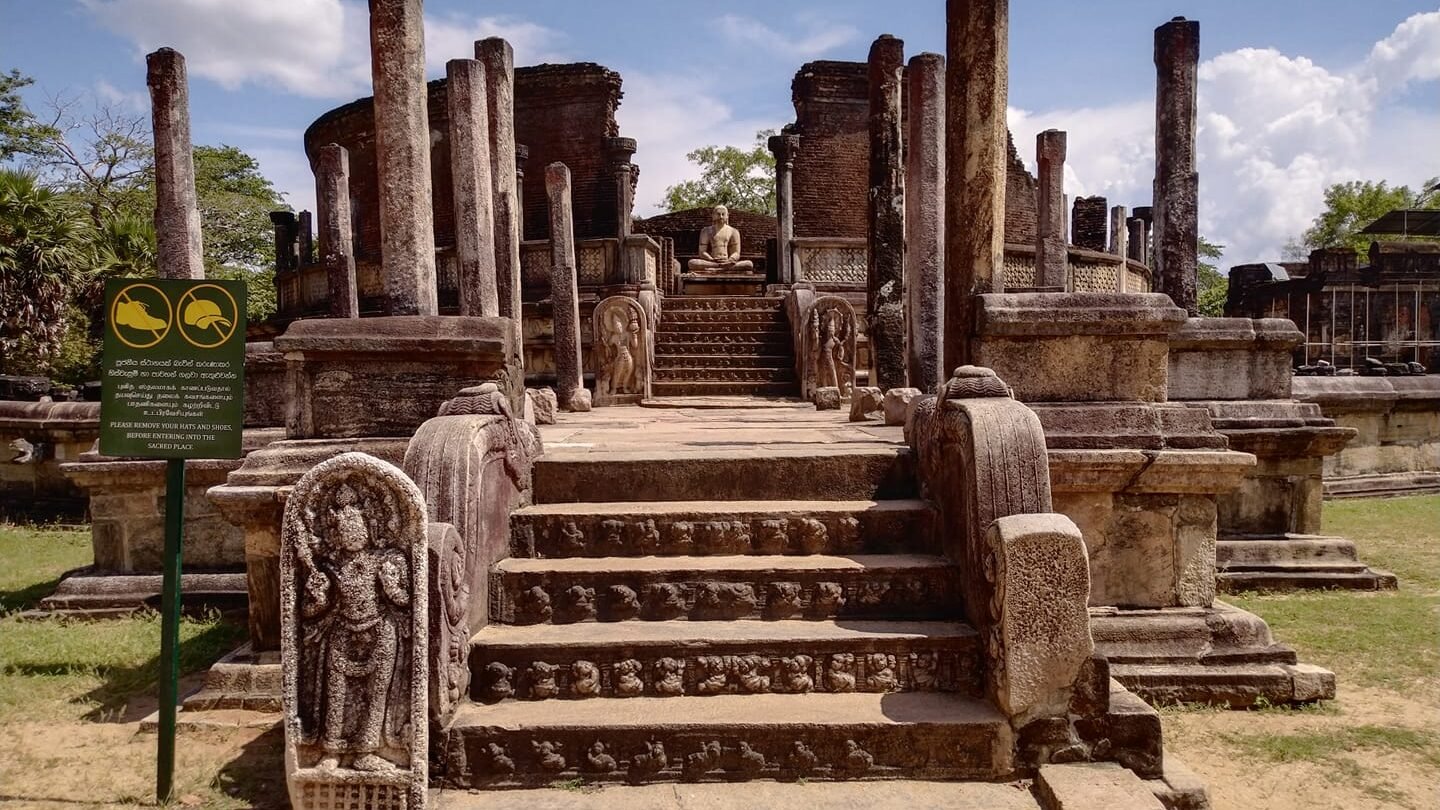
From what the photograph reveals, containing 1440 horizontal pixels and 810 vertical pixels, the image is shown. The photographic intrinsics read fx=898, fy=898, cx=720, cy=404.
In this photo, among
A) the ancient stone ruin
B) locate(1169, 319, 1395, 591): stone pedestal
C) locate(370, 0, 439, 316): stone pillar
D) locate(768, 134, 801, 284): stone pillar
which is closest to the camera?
the ancient stone ruin

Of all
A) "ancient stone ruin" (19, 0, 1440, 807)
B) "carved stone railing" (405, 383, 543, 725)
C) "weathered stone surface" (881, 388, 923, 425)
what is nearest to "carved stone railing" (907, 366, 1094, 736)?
"ancient stone ruin" (19, 0, 1440, 807)

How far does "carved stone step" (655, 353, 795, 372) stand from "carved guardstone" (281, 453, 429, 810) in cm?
1023

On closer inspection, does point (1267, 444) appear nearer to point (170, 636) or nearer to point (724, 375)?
point (170, 636)

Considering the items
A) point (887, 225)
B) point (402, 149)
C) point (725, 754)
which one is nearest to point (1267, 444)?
point (887, 225)

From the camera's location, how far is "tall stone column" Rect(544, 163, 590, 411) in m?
12.4

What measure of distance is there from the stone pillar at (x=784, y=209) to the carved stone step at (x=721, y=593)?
45.8ft

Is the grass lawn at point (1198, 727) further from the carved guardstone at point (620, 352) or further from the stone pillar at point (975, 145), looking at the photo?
the carved guardstone at point (620, 352)

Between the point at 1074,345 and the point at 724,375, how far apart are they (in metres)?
8.56

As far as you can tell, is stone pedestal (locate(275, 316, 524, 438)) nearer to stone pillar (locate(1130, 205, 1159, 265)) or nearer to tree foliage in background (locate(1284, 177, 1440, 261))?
stone pillar (locate(1130, 205, 1159, 265))

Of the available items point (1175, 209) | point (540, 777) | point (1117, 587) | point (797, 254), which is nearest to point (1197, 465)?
point (1117, 587)

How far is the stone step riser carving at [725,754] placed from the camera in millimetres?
3184

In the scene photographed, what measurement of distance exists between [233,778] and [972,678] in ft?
9.65

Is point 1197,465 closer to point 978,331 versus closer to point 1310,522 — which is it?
point 978,331

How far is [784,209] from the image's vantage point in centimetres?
1825
